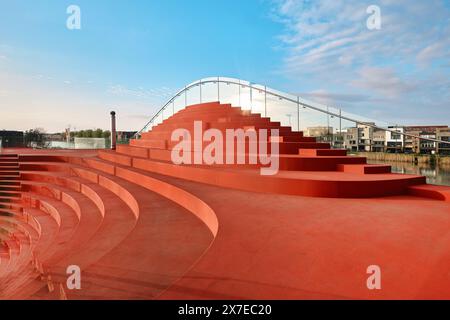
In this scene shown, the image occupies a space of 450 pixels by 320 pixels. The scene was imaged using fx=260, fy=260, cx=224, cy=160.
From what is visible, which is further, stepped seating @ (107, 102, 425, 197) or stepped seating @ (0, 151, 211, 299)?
stepped seating @ (107, 102, 425, 197)

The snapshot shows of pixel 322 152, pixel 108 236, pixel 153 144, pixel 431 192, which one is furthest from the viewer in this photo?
pixel 153 144

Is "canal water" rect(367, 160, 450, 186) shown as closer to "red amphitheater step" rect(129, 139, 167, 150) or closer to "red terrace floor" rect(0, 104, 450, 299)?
"red terrace floor" rect(0, 104, 450, 299)

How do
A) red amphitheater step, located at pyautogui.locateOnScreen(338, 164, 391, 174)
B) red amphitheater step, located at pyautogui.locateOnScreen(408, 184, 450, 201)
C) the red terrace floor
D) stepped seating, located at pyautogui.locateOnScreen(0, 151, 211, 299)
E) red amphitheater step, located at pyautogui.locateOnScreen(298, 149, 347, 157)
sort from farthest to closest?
red amphitheater step, located at pyautogui.locateOnScreen(298, 149, 347, 157) < red amphitheater step, located at pyautogui.locateOnScreen(338, 164, 391, 174) < red amphitheater step, located at pyautogui.locateOnScreen(408, 184, 450, 201) < stepped seating, located at pyautogui.locateOnScreen(0, 151, 211, 299) < the red terrace floor

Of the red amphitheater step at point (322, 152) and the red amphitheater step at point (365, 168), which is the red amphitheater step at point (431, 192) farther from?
the red amphitheater step at point (322, 152)

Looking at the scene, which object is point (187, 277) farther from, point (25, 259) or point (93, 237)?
point (25, 259)

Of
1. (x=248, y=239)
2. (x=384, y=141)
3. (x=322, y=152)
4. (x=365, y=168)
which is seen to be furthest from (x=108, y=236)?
(x=384, y=141)

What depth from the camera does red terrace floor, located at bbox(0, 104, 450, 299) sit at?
243 centimetres

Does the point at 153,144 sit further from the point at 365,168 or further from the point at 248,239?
the point at 248,239

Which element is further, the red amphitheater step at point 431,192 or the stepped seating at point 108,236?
the red amphitheater step at point 431,192

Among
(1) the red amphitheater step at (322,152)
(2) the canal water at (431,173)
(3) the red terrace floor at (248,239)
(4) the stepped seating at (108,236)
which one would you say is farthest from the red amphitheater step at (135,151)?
(2) the canal water at (431,173)

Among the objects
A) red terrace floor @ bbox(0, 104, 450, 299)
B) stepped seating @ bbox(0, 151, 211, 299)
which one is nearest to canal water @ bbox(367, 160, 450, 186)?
red terrace floor @ bbox(0, 104, 450, 299)

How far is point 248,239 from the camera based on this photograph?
3379 millimetres

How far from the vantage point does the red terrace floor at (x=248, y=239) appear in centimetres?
243

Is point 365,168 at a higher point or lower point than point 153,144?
lower
